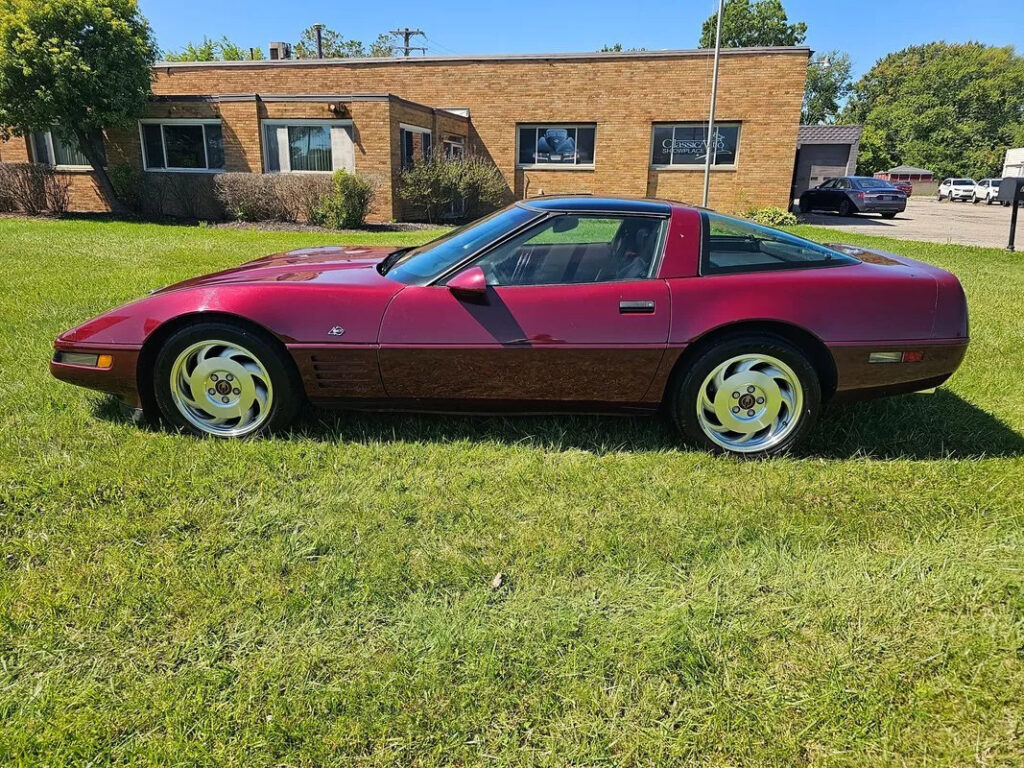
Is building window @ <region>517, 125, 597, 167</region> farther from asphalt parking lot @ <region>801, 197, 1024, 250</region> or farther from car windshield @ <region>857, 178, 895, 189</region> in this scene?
car windshield @ <region>857, 178, 895, 189</region>

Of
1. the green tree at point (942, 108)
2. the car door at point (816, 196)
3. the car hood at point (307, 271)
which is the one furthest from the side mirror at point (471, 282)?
the green tree at point (942, 108)

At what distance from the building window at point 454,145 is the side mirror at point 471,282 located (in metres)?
18.5

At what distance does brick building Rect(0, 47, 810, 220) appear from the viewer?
18.3 m

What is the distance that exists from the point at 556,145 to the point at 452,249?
782 inches

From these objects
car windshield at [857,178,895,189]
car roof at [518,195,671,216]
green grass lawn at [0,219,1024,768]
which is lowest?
green grass lawn at [0,219,1024,768]

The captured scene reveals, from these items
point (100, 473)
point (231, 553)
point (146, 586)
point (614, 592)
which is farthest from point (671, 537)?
point (100, 473)

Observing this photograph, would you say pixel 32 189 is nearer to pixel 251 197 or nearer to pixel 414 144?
pixel 251 197

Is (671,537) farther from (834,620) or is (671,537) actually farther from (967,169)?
(967,169)

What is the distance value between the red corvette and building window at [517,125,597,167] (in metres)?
19.6

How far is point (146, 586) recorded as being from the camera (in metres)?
2.45

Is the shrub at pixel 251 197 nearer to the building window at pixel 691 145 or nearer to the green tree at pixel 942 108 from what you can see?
the building window at pixel 691 145

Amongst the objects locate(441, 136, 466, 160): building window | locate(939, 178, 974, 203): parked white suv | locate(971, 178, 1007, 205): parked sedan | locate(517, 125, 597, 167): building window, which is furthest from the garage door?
locate(441, 136, 466, 160): building window

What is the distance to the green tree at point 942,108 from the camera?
69.5 meters

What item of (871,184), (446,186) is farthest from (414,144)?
(871,184)
